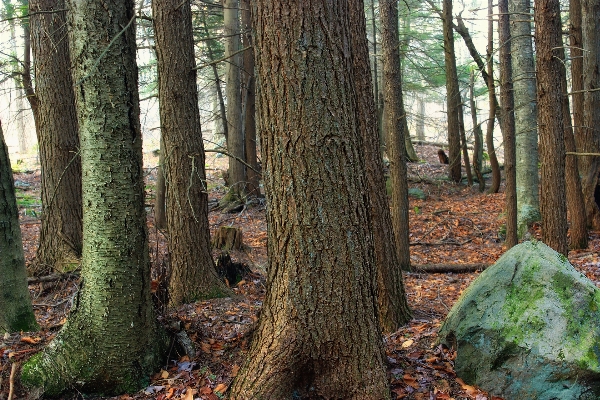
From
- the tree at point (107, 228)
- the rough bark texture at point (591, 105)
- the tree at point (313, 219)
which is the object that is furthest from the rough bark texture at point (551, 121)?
the tree at point (107, 228)

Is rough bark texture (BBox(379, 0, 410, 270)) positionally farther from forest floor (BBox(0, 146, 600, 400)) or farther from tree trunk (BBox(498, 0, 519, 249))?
tree trunk (BBox(498, 0, 519, 249))

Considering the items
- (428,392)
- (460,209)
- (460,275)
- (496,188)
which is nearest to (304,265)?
(428,392)

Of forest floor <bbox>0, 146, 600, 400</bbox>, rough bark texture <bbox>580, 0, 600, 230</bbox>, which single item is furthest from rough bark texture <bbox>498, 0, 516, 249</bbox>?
rough bark texture <bbox>580, 0, 600, 230</bbox>

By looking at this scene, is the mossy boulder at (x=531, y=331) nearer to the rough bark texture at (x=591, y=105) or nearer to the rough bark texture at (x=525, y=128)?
the rough bark texture at (x=591, y=105)

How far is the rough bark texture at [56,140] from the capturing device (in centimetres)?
793

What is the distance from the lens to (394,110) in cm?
795

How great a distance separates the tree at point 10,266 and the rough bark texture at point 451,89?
1296 cm

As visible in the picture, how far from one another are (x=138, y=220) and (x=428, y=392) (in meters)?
2.68

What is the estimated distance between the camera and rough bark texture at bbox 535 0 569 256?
702 cm

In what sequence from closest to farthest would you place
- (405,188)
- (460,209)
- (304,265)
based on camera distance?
(304,265)
(405,188)
(460,209)

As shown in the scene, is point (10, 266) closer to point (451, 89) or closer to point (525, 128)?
point (525, 128)

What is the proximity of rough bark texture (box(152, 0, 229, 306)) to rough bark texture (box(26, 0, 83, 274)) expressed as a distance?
7.76ft

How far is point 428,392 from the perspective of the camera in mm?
3873

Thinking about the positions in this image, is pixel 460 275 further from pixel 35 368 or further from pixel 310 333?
pixel 35 368
